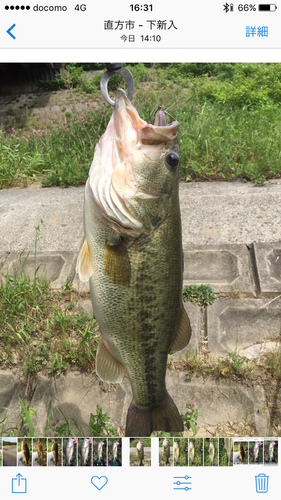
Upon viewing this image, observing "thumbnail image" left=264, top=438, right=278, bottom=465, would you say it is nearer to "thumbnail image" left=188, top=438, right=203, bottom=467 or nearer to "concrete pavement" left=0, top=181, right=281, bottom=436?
"thumbnail image" left=188, top=438, right=203, bottom=467

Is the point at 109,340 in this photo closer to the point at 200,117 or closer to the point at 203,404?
the point at 203,404

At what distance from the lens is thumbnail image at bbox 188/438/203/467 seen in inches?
67.9

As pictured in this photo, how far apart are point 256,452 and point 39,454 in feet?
3.58

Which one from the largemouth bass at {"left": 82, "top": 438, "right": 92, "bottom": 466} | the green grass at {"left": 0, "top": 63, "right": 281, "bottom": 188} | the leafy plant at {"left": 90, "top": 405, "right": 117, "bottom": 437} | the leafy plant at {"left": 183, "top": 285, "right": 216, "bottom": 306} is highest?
the green grass at {"left": 0, "top": 63, "right": 281, "bottom": 188}

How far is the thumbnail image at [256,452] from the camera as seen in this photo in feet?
5.74

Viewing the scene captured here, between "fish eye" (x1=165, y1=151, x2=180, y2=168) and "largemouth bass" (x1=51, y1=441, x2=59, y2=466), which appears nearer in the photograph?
"fish eye" (x1=165, y1=151, x2=180, y2=168)

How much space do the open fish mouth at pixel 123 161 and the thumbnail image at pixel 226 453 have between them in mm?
1222

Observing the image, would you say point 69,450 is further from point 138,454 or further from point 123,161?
point 123,161

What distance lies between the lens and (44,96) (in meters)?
11.0

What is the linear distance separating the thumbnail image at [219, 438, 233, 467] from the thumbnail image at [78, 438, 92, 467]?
0.66m

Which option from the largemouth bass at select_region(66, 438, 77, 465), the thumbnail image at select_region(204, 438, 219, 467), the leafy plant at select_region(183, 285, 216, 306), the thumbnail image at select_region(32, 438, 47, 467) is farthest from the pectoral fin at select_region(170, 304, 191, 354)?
the leafy plant at select_region(183, 285, 216, 306)

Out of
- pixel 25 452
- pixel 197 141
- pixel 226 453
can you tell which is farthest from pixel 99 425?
pixel 197 141

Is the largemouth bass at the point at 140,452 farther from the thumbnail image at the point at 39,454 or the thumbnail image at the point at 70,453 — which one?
the thumbnail image at the point at 39,454
